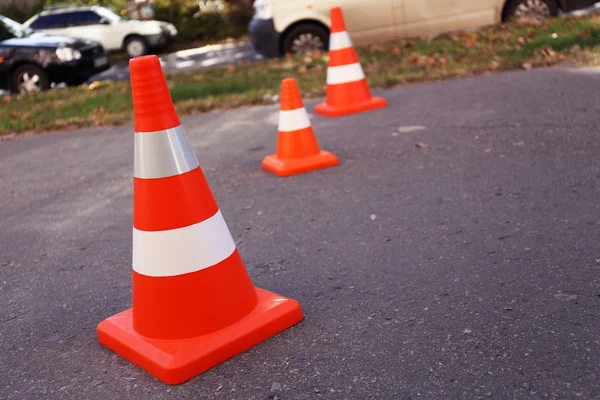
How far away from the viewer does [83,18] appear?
73.5 ft

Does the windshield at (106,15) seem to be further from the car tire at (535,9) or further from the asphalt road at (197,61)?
the car tire at (535,9)

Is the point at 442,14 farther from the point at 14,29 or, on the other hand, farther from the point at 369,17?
the point at 14,29

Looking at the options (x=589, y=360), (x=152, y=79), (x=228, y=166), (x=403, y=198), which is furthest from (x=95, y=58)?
(x=589, y=360)

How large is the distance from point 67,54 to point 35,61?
0.61 meters

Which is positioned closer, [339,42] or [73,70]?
[339,42]

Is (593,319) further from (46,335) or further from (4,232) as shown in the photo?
(4,232)

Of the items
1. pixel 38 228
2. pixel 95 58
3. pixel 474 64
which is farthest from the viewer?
pixel 95 58

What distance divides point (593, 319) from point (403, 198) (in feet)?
6.24

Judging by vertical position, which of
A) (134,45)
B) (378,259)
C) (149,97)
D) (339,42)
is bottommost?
(134,45)

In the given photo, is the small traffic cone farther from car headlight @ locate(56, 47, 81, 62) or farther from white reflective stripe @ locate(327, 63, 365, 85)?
car headlight @ locate(56, 47, 81, 62)

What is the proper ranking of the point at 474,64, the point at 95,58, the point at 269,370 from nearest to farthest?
the point at 269,370 → the point at 474,64 → the point at 95,58

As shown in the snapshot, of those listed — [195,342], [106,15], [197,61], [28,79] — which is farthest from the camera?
[106,15]

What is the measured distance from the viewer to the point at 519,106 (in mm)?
6562

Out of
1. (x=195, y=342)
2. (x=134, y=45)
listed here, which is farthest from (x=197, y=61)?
(x=195, y=342)
